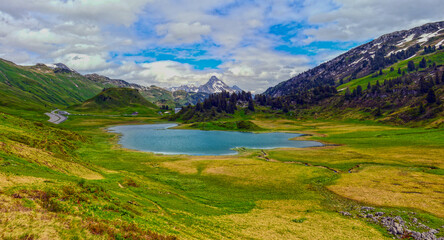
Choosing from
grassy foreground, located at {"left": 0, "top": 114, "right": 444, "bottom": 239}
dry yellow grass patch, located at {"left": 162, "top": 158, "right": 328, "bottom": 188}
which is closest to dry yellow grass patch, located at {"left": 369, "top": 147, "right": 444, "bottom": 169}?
grassy foreground, located at {"left": 0, "top": 114, "right": 444, "bottom": 239}

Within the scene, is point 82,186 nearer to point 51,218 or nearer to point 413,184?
point 51,218

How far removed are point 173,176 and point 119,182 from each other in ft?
69.0

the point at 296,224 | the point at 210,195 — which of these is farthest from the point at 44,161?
the point at 296,224

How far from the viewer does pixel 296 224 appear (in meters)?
34.4

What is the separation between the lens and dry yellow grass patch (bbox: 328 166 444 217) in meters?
41.3

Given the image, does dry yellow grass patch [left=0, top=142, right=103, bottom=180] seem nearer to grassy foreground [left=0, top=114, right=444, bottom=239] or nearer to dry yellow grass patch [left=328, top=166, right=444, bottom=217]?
grassy foreground [left=0, top=114, right=444, bottom=239]

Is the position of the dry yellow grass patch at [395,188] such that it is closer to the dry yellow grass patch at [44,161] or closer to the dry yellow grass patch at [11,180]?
the dry yellow grass patch at [11,180]

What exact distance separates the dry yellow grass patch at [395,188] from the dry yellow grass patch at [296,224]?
40.6 feet

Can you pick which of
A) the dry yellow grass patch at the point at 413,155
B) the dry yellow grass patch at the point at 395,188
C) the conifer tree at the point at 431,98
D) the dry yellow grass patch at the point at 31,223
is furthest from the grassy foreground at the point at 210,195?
the conifer tree at the point at 431,98

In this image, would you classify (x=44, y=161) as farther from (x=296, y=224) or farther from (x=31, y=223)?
(x=296, y=224)

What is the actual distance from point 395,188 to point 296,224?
104 feet

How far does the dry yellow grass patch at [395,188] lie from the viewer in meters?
41.3

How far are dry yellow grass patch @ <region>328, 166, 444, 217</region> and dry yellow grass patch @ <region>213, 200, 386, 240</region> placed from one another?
12.4 metres

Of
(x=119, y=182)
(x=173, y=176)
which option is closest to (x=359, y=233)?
(x=119, y=182)
